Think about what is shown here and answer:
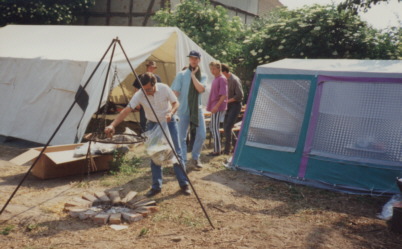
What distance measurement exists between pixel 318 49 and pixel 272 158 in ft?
17.9

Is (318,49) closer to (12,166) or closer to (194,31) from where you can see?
(194,31)

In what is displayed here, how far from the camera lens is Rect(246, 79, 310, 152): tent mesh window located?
573 centimetres

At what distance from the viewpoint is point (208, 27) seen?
431 inches

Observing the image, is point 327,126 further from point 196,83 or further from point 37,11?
point 37,11

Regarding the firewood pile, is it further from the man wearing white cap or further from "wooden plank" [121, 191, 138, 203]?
the man wearing white cap

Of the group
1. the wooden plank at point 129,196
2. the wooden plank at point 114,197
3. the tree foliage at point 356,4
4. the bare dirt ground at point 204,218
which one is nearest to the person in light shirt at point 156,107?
the wooden plank at point 129,196

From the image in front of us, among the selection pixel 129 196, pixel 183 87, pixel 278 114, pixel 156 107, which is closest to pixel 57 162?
pixel 129 196

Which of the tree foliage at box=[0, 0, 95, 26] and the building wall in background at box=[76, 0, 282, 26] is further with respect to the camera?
the building wall in background at box=[76, 0, 282, 26]

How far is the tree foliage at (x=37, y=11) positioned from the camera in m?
12.6

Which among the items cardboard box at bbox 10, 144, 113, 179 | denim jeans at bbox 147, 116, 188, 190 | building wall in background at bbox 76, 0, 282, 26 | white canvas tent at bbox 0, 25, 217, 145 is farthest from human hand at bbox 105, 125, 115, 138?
building wall in background at bbox 76, 0, 282, 26

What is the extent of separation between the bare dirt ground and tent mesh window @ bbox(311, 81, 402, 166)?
0.60 metres

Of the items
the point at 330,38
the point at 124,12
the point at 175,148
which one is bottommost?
the point at 175,148

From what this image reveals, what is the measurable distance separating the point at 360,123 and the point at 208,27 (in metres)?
6.60

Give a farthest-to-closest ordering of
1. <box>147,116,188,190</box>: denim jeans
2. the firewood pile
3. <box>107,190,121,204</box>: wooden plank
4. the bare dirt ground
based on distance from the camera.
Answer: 1. <box>147,116,188,190</box>: denim jeans
2. <box>107,190,121,204</box>: wooden plank
3. the firewood pile
4. the bare dirt ground
